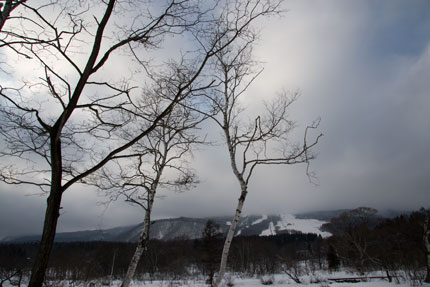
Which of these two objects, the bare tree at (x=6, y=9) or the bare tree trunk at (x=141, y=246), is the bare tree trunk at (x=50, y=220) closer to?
the bare tree at (x=6, y=9)

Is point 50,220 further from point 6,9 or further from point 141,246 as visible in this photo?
point 141,246

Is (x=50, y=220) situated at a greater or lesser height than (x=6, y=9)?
lesser

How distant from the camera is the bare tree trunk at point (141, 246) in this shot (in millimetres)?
8844

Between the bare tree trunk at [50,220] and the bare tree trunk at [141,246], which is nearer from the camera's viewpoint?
the bare tree trunk at [50,220]

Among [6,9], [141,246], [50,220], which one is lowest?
[141,246]

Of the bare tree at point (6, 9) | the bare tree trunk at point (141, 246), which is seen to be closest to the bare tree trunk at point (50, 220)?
the bare tree at point (6, 9)

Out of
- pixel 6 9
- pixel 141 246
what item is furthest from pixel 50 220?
pixel 141 246

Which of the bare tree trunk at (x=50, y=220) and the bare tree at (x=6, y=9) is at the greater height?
the bare tree at (x=6, y=9)

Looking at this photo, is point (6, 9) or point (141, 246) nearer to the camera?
point (6, 9)

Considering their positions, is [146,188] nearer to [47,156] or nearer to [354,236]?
[47,156]

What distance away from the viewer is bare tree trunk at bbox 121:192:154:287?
29.0 ft

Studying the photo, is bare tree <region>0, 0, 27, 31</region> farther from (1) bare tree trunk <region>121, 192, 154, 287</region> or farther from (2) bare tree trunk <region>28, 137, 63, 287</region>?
(1) bare tree trunk <region>121, 192, 154, 287</region>

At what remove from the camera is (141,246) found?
9258 millimetres

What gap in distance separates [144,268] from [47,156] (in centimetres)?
7873
